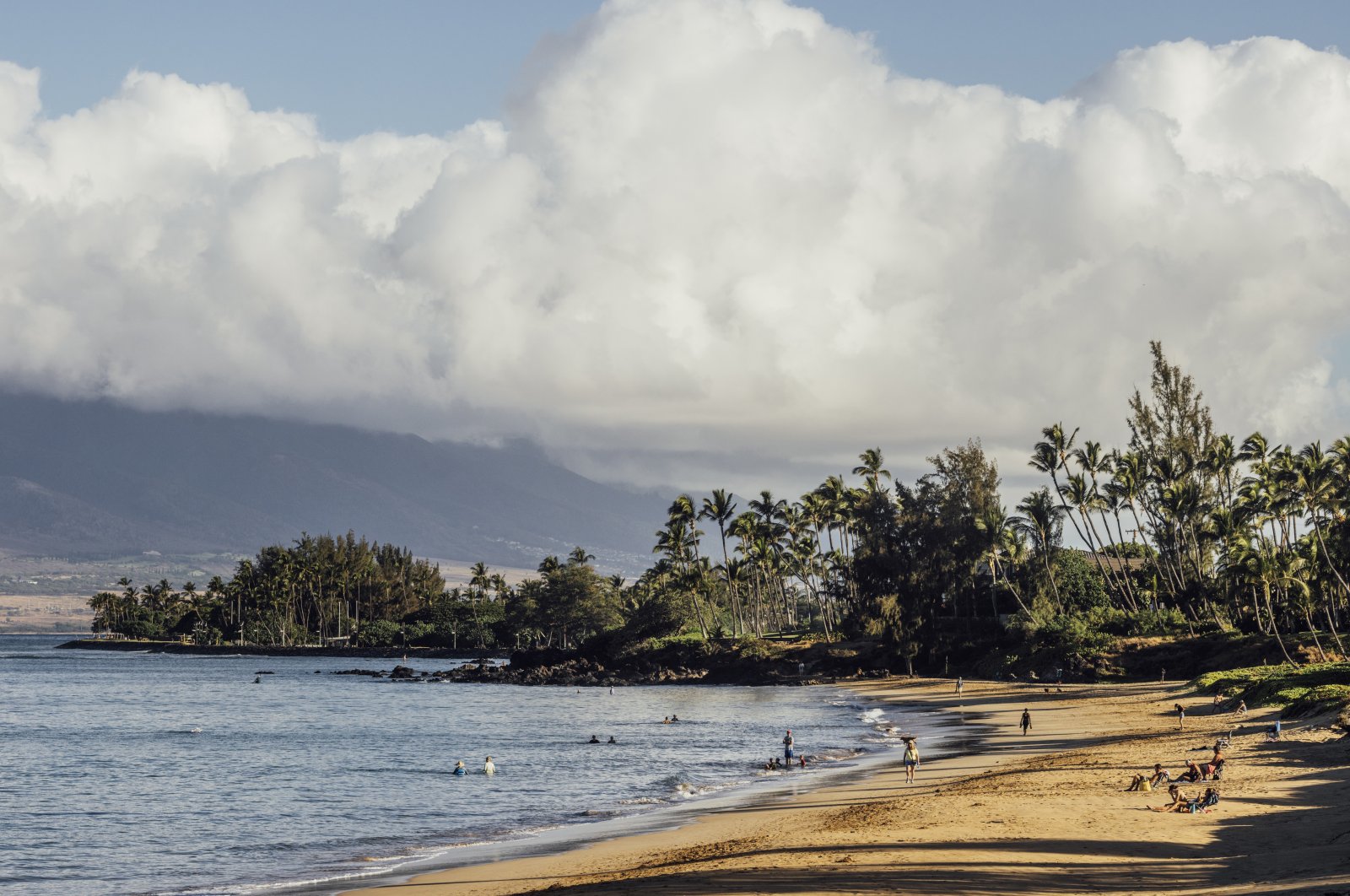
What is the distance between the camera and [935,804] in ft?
117

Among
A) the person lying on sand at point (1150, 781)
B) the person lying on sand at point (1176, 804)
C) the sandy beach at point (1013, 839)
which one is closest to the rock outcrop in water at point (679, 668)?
the sandy beach at point (1013, 839)

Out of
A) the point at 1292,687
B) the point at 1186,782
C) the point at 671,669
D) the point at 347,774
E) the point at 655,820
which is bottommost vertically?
the point at 655,820

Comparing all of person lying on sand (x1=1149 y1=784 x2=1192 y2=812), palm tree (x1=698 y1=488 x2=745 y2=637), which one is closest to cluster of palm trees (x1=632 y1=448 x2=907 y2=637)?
palm tree (x1=698 y1=488 x2=745 y2=637)

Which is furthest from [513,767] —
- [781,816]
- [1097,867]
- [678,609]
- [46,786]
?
[678,609]

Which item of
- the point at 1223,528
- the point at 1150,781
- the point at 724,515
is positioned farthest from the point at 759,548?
the point at 1150,781

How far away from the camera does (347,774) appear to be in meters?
59.0

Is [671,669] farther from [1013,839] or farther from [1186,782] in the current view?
[1013,839]

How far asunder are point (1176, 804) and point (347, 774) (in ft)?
130

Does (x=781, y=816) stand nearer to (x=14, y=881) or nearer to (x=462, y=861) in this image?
(x=462, y=861)

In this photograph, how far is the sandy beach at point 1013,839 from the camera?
78.8ft

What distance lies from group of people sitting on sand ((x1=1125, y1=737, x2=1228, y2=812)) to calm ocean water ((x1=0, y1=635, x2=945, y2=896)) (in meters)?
15.1

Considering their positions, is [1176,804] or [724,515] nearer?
[1176,804]

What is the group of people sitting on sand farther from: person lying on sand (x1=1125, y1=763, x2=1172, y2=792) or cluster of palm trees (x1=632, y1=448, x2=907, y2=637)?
cluster of palm trees (x1=632, y1=448, x2=907, y2=637)

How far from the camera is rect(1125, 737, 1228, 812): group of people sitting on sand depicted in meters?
31.1
